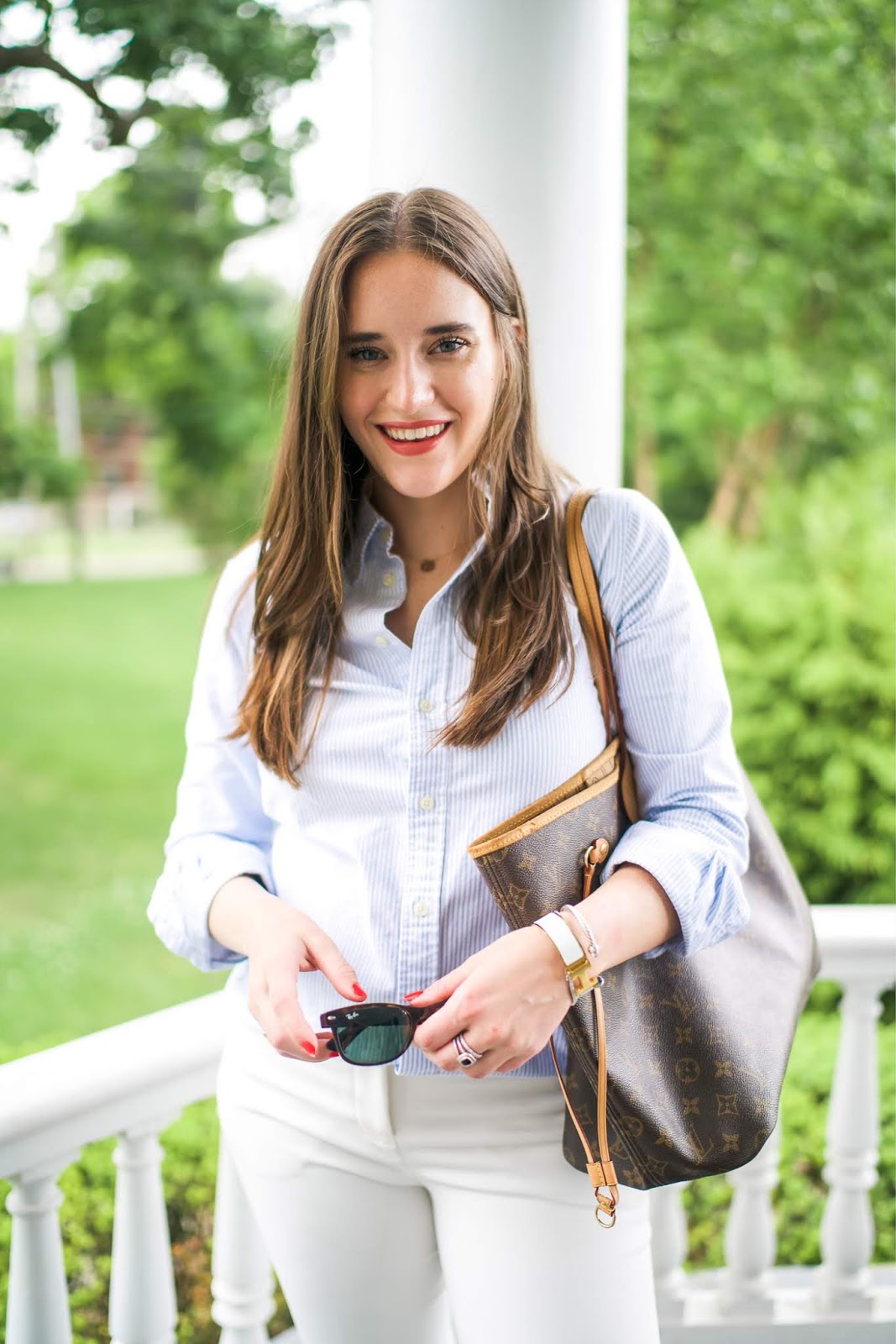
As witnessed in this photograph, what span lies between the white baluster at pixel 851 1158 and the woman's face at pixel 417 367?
3.69ft

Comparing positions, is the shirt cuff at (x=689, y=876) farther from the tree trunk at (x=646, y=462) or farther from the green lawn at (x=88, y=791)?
the tree trunk at (x=646, y=462)

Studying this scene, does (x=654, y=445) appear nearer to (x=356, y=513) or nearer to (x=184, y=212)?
(x=184, y=212)

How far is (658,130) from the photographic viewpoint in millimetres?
6027

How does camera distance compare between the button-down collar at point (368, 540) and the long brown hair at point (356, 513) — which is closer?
the long brown hair at point (356, 513)

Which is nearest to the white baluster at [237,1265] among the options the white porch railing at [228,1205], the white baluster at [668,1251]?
the white porch railing at [228,1205]

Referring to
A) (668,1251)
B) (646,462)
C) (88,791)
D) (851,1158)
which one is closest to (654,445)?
(646,462)

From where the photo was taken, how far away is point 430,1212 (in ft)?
4.05

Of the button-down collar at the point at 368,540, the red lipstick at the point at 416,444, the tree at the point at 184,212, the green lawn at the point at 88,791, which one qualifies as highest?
the tree at the point at 184,212

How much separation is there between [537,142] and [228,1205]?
146cm

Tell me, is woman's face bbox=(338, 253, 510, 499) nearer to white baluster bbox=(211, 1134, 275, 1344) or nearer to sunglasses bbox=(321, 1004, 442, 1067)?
sunglasses bbox=(321, 1004, 442, 1067)

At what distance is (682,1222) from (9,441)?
466cm

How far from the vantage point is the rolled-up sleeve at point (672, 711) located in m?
1.15

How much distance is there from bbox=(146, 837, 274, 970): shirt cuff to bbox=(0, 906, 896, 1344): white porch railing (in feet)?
0.77

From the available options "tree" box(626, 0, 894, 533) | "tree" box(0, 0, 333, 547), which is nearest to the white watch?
"tree" box(0, 0, 333, 547)
